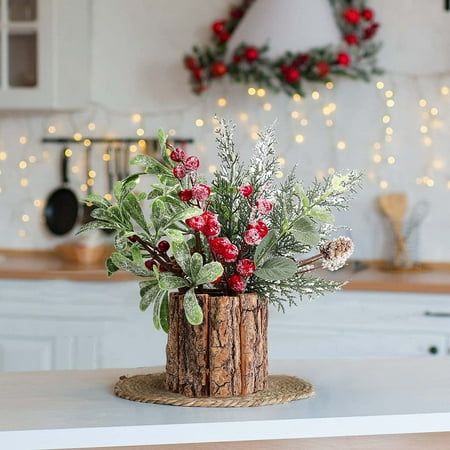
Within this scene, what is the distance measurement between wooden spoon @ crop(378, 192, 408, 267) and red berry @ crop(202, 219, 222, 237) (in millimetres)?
2392

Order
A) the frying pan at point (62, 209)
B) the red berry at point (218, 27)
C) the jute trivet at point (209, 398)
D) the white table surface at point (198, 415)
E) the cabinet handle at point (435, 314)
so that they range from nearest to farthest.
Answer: the white table surface at point (198, 415) < the jute trivet at point (209, 398) < the cabinet handle at point (435, 314) < the red berry at point (218, 27) < the frying pan at point (62, 209)

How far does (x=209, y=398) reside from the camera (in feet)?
5.86

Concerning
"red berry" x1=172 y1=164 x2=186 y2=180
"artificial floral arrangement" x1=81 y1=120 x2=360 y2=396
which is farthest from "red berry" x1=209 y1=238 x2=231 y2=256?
"red berry" x1=172 y1=164 x2=186 y2=180

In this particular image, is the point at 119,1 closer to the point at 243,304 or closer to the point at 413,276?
Answer: the point at 413,276

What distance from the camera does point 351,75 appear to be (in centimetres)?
403

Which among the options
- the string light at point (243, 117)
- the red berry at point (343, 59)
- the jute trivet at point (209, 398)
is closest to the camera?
the jute trivet at point (209, 398)

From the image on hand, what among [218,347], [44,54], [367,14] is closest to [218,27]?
[367,14]

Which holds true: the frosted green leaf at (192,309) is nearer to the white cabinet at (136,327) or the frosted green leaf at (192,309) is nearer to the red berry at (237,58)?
the white cabinet at (136,327)

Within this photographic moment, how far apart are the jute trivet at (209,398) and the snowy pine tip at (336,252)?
232 mm

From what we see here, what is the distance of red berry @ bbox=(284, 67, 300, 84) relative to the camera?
396 cm

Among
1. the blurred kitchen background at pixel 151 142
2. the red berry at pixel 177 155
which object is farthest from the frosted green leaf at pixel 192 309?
the blurred kitchen background at pixel 151 142

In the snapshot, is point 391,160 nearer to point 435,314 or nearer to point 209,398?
point 435,314

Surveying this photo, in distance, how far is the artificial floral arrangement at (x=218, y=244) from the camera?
179 cm

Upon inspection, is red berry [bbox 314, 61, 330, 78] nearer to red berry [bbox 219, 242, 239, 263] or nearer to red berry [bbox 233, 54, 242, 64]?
red berry [bbox 233, 54, 242, 64]
